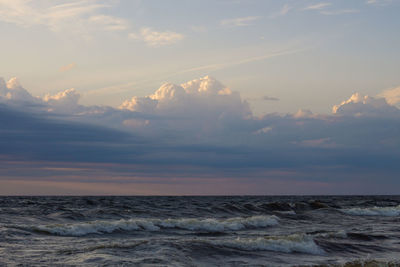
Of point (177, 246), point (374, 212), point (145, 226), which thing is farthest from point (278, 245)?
point (374, 212)

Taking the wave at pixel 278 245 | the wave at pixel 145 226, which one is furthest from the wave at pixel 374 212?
the wave at pixel 278 245

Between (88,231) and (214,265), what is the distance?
39.8 ft

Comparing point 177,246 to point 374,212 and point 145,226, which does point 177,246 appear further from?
point 374,212

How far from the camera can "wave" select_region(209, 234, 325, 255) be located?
19516 mm

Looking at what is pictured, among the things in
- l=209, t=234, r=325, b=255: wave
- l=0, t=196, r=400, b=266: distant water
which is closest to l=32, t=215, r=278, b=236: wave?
l=0, t=196, r=400, b=266: distant water

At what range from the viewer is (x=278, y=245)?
65.8 feet

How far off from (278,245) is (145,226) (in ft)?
36.6

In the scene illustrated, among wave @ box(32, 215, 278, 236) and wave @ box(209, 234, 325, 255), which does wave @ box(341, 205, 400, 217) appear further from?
wave @ box(209, 234, 325, 255)

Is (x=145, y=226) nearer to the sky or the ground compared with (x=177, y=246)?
nearer to the ground

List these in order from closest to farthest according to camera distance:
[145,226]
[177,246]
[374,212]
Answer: [177,246] < [145,226] < [374,212]

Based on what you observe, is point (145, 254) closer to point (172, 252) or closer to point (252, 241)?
point (172, 252)

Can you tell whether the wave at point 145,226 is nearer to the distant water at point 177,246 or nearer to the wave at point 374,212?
the distant water at point 177,246

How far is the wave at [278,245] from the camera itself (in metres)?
19.5

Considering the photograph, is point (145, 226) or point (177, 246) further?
point (145, 226)
